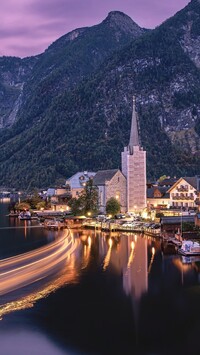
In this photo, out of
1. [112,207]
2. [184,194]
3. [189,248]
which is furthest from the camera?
[184,194]

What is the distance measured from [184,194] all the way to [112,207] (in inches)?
658

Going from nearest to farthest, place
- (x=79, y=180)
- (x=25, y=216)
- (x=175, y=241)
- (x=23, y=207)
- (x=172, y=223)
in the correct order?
(x=175, y=241) < (x=172, y=223) < (x=25, y=216) < (x=79, y=180) < (x=23, y=207)

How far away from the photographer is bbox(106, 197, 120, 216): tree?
400ft

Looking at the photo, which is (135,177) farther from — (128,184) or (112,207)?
(112,207)

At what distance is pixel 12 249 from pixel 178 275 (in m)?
32.4

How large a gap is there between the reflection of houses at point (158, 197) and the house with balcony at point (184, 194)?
213 centimetres

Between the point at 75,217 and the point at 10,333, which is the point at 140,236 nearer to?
the point at 75,217

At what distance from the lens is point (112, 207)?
400ft

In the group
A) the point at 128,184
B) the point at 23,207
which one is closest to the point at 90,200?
the point at 128,184

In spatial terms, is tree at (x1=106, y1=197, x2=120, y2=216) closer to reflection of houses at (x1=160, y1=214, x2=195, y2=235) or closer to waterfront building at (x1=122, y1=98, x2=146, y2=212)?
waterfront building at (x1=122, y1=98, x2=146, y2=212)

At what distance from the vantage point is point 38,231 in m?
112

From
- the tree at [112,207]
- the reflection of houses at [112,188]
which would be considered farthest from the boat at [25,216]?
the tree at [112,207]

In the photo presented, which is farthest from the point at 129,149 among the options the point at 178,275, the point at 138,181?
the point at 178,275

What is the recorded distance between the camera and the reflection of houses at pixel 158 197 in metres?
130
